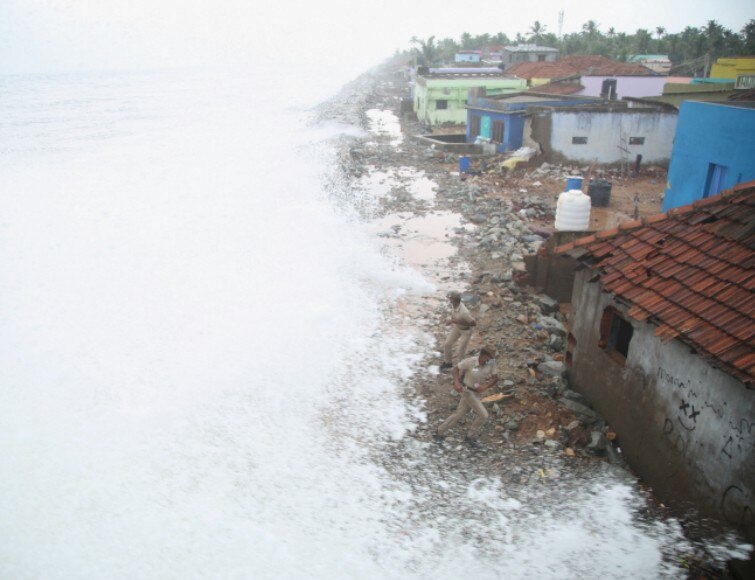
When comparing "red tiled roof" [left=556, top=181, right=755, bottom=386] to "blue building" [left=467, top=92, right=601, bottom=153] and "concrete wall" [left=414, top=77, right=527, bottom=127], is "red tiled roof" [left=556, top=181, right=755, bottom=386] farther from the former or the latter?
"concrete wall" [left=414, top=77, right=527, bottom=127]

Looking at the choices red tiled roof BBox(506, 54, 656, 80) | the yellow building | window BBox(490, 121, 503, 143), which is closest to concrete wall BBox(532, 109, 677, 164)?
window BBox(490, 121, 503, 143)

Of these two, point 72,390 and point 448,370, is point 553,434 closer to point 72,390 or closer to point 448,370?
point 448,370

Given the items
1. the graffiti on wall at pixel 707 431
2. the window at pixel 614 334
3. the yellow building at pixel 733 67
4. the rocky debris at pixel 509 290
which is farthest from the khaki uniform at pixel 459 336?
the yellow building at pixel 733 67

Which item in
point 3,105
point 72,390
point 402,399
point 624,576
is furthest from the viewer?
point 3,105

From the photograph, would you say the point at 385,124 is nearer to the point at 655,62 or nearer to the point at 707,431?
the point at 655,62

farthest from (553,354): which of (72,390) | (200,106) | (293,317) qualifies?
(200,106)

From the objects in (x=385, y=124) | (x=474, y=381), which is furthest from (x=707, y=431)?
(x=385, y=124)
